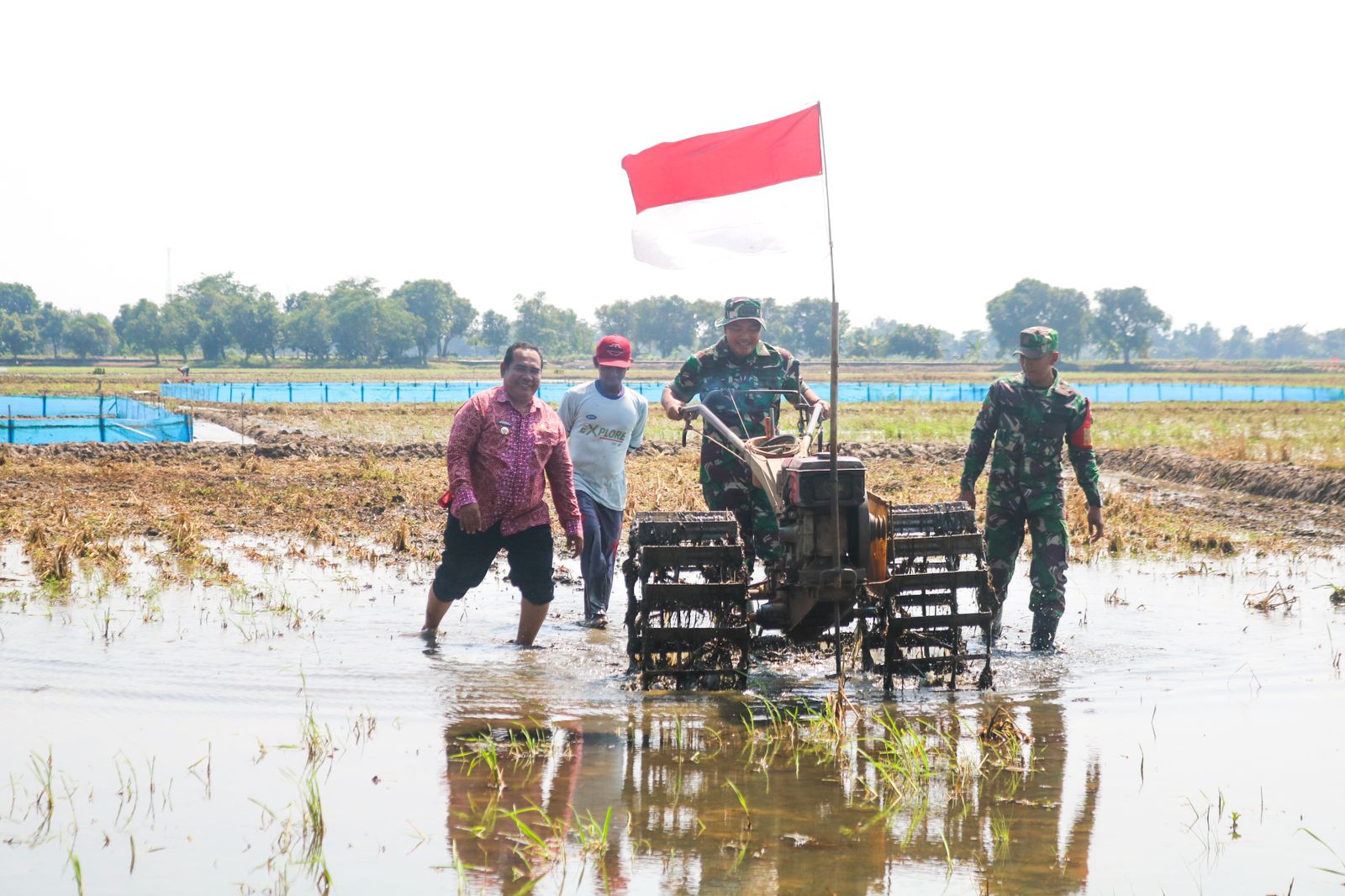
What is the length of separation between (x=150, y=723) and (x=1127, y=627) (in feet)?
20.3

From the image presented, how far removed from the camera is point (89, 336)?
13388 centimetres

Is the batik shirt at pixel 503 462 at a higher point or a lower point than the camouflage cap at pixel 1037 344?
lower

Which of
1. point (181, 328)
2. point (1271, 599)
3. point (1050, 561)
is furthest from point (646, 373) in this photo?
point (1050, 561)

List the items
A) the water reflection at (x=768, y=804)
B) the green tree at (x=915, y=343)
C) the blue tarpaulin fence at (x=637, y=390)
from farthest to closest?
the green tree at (x=915, y=343)
the blue tarpaulin fence at (x=637, y=390)
the water reflection at (x=768, y=804)

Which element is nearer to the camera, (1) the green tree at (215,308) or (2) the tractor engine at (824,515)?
(2) the tractor engine at (824,515)

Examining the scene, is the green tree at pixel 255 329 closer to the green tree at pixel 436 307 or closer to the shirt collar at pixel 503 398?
the green tree at pixel 436 307

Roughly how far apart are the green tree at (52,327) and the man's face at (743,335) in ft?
540

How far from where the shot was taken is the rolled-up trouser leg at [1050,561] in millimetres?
7793

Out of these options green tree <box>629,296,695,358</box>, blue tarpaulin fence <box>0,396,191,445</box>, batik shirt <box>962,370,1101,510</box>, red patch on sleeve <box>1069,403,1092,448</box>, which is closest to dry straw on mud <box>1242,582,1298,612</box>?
batik shirt <box>962,370,1101,510</box>

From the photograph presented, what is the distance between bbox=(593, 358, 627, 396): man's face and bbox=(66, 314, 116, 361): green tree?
421 ft

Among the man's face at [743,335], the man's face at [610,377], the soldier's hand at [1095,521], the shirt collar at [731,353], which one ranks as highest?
the man's face at [743,335]

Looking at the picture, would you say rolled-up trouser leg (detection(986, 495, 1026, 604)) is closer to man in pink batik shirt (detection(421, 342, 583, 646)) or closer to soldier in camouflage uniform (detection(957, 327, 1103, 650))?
soldier in camouflage uniform (detection(957, 327, 1103, 650))

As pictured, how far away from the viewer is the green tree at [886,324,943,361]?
5625 inches

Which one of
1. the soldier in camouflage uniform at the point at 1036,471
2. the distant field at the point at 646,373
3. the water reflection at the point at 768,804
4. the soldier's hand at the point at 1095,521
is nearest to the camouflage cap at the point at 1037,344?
the soldier in camouflage uniform at the point at 1036,471
